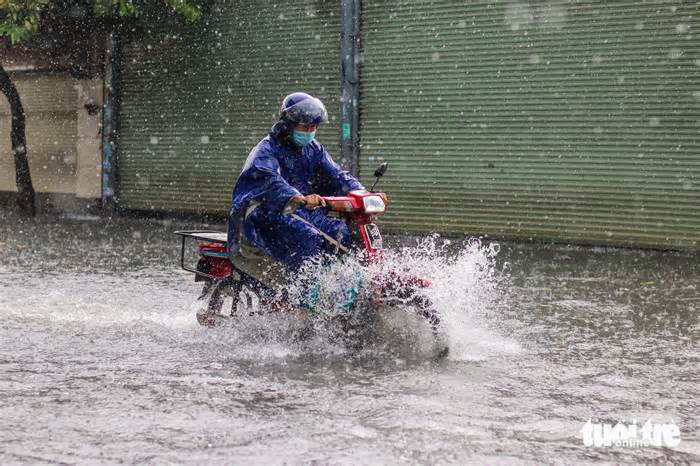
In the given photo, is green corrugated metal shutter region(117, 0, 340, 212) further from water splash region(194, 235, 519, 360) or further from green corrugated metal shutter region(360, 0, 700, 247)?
water splash region(194, 235, 519, 360)

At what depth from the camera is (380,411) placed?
4.90 m

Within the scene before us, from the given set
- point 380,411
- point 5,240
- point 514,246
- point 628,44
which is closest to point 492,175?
point 514,246

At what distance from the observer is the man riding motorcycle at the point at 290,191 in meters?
6.27

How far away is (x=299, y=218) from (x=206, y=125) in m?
12.9

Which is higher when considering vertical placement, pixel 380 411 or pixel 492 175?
pixel 492 175

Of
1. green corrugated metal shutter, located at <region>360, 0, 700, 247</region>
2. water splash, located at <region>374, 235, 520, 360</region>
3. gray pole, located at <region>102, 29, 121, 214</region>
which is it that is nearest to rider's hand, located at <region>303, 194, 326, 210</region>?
water splash, located at <region>374, 235, 520, 360</region>

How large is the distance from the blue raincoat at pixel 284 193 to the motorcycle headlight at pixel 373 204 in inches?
9.4

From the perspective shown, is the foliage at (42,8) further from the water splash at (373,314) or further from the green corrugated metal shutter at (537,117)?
the water splash at (373,314)

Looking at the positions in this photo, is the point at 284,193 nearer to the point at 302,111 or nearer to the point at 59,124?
the point at 302,111

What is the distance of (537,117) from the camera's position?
15023 millimetres

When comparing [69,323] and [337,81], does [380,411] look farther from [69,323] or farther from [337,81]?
[337,81]

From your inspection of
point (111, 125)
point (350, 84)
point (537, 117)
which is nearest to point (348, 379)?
point (537, 117)

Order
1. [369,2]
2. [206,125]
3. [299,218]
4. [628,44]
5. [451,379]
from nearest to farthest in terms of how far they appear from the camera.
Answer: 1. [451,379]
2. [299,218]
3. [628,44]
4. [369,2]
5. [206,125]

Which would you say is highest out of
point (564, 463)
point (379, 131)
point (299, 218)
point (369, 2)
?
point (369, 2)
